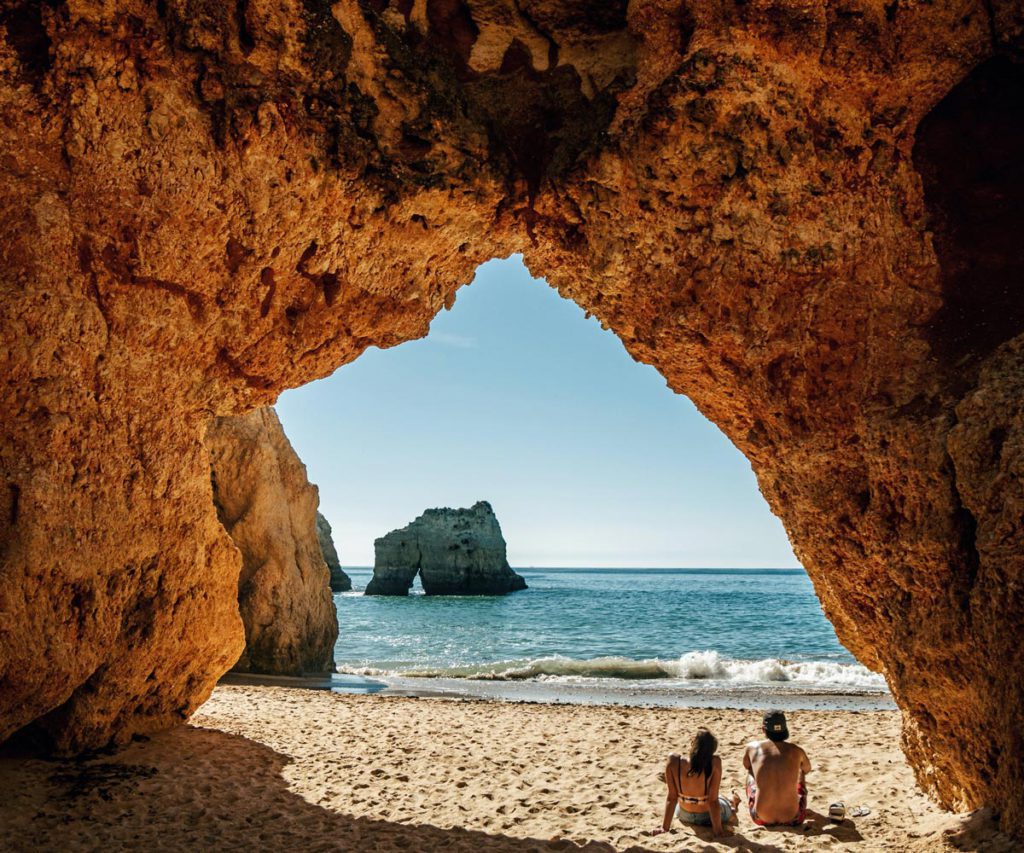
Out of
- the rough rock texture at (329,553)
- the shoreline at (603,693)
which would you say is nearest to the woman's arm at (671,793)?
the shoreline at (603,693)

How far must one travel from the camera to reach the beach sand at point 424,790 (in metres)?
5.77

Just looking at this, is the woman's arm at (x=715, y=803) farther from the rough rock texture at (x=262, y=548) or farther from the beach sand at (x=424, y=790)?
the rough rock texture at (x=262, y=548)

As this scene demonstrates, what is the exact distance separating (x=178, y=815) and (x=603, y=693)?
12072mm

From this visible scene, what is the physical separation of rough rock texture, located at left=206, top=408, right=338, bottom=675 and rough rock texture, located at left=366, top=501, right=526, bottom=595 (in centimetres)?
4647

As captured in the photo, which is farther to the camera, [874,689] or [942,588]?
[874,689]

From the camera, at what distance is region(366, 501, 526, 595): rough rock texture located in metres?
63.7

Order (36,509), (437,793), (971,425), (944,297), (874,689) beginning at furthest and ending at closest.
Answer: (874,689) → (437,793) → (944,297) → (36,509) → (971,425)

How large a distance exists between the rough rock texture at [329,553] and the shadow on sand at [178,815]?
2677 cm

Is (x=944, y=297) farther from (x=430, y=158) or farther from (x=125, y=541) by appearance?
(x=125, y=541)

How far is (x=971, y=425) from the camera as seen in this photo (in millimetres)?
5402

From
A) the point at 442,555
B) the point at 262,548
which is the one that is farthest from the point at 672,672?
the point at 442,555

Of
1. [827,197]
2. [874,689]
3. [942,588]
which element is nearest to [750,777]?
[942,588]

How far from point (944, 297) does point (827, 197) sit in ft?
4.72

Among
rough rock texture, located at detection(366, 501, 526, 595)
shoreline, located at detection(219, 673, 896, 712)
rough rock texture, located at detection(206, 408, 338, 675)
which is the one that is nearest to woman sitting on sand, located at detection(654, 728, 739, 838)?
shoreline, located at detection(219, 673, 896, 712)
